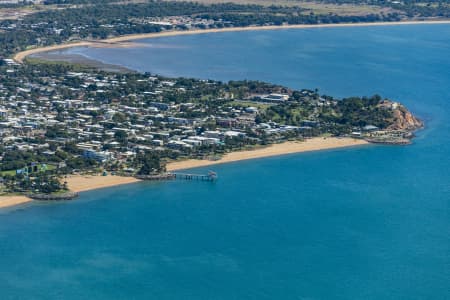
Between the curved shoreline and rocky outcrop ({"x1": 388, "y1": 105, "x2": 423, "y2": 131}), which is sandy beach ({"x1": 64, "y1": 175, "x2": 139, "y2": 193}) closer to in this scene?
rocky outcrop ({"x1": 388, "y1": 105, "x2": 423, "y2": 131})

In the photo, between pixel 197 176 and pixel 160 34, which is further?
pixel 160 34

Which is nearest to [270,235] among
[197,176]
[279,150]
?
[197,176]

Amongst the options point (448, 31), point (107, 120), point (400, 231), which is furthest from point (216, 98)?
point (448, 31)

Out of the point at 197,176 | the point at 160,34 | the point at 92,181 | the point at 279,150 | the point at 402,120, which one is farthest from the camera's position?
the point at 160,34

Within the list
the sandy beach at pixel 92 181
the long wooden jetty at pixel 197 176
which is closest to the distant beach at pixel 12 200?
the sandy beach at pixel 92 181

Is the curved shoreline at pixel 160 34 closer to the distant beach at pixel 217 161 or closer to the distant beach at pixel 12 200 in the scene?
the distant beach at pixel 217 161

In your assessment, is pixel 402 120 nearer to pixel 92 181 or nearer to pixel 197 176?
pixel 197 176
